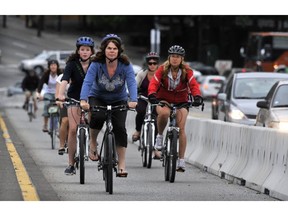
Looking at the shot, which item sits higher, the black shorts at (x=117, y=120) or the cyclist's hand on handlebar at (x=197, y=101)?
the cyclist's hand on handlebar at (x=197, y=101)

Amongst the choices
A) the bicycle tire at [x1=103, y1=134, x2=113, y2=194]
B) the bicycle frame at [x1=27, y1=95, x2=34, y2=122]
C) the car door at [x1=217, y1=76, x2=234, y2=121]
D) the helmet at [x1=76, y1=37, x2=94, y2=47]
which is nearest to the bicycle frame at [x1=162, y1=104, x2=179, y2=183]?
the helmet at [x1=76, y1=37, x2=94, y2=47]

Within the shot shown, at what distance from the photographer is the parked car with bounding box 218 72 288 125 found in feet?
79.4

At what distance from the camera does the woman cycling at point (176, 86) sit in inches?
604

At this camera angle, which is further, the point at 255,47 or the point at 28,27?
the point at 28,27

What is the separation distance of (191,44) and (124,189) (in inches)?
2961

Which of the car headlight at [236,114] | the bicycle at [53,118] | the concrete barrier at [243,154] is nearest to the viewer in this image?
the concrete barrier at [243,154]

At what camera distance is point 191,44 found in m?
88.7

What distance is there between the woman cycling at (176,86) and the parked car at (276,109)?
4.03 meters

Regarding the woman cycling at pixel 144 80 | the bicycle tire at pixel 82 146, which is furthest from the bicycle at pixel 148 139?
the bicycle tire at pixel 82 146

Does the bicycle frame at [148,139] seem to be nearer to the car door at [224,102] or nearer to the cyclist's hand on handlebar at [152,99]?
the cyclist's hand on handlebar at [152,99]

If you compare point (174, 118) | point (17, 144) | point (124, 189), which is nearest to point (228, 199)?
point (124, 189)

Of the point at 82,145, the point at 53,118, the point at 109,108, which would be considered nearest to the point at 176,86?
the point at 82,145

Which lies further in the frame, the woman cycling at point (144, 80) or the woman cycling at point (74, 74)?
the woman cycling at point (144, 80)

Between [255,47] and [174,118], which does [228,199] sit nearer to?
[174,118]
